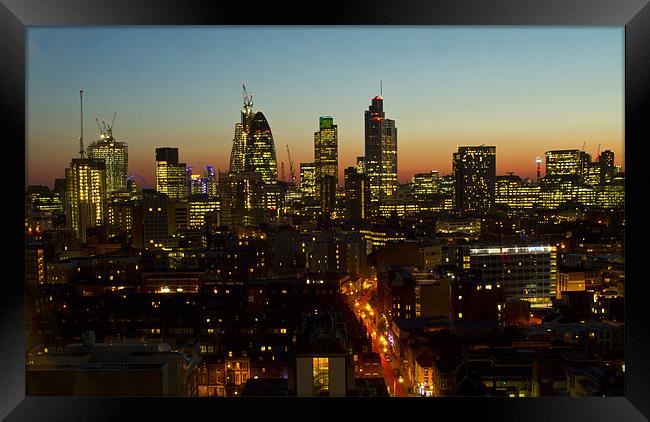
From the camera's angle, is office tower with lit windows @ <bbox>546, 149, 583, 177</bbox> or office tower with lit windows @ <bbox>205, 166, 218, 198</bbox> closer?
office tower with lit windows @ <bbox>546, 149, 583, 177</bbox>

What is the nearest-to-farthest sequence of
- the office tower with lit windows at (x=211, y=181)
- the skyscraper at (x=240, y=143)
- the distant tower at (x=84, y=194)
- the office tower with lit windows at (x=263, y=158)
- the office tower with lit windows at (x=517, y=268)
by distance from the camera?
the office tower with lit windows at (x=517, y=268)
the distant tower at (x=84, y=194)
the office tower with lit windows at (x=211, y=181)
the skyscraper at (x=240, y=143)
the office tower with lit windows at (x=263, y=158)

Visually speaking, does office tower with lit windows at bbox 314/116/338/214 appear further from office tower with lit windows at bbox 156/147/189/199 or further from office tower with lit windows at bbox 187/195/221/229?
office tower with lit windows at bbox 156/147/189/199

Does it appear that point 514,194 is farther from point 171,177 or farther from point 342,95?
point 171,177

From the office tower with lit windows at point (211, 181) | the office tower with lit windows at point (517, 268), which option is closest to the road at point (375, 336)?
the office tower with lit windows at point (517, 268)

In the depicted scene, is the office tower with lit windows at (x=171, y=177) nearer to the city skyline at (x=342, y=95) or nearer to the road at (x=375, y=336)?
the city skyline at (x=342, y=95)

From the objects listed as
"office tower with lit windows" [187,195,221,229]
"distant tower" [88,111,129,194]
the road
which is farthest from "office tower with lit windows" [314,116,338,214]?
"distant tower" [88,111,129,194]
